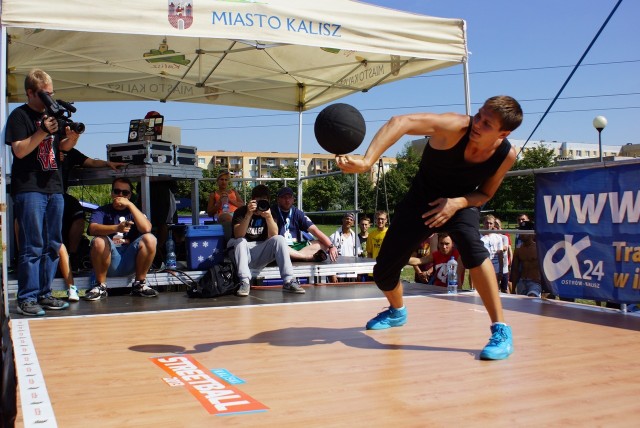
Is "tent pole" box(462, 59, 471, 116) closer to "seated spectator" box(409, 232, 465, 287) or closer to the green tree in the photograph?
"seated spectator" box(409, 232, 465, 287)

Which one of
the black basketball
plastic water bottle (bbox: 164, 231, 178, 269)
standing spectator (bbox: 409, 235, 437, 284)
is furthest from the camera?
standing spectator (bbox: 409, 235, 437, 284)

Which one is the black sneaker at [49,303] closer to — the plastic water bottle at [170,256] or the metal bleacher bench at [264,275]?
the metal bleacher bench at [264,275]

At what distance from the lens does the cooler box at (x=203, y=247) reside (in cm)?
737

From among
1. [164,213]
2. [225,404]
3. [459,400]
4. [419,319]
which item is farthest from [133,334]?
[164,213]

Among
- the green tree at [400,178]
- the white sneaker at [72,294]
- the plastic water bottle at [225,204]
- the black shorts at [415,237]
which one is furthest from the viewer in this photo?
the green tree at [400,178]

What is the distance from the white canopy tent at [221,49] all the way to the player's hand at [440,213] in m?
3.12

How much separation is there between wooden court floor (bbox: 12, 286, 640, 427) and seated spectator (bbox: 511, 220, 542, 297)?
7.23ft

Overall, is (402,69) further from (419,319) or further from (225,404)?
(225,404)

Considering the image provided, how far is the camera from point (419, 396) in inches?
122

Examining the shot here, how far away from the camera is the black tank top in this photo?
4.07 m

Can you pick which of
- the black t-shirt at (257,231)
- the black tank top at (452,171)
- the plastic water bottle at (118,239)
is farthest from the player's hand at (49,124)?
the black tank top at (452,171)

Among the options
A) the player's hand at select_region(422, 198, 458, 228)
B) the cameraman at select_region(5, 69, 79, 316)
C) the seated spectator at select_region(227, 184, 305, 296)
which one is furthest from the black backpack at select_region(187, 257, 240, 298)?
the player's hand at select_region(422, 198, 458, 228)

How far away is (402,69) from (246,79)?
104 inches

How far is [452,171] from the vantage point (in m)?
4.18
